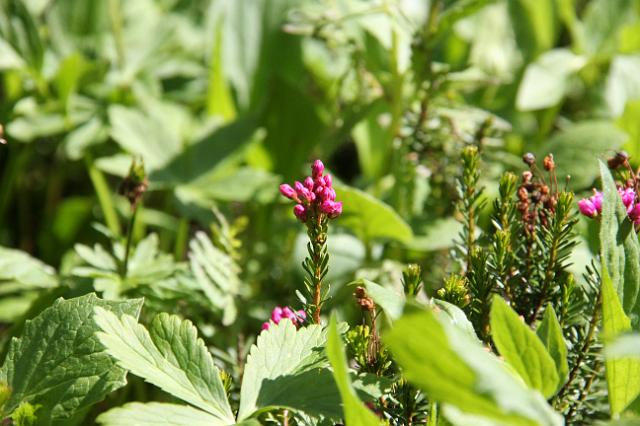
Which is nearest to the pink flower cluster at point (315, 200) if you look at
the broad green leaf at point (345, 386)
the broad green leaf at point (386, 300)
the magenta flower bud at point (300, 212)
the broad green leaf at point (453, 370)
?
the magenta flower bud at point (300, 212)

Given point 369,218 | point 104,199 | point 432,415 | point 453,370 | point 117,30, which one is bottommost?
point 104,199

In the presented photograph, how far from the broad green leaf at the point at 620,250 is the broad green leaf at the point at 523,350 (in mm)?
233

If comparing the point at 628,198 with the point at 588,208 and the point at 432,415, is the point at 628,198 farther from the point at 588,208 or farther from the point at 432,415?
the point at 432,415

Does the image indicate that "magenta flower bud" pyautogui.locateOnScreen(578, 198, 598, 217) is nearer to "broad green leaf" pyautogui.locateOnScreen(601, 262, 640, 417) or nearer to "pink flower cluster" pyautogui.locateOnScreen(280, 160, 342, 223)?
"broad green leaf" pyautogui.locateOnScreen(601, 262, 640, 417)

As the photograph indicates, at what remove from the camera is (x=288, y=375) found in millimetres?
1051

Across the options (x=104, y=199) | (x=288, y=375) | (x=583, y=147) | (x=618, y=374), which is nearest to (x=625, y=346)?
(x=618, y=374)

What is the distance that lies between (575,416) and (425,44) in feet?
3.24

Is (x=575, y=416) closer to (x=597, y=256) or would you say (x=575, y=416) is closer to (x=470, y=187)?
(x=597, y=256)

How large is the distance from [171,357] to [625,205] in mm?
731

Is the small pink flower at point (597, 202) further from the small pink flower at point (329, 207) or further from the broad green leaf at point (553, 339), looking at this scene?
the small pink flower at point (329, 207)

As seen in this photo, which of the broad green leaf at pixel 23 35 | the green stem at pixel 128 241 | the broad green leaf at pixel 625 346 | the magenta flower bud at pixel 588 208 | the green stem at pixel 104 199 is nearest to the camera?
the broad green leaf at pixel 625 346

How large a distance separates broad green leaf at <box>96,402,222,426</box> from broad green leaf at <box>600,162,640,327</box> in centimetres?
60

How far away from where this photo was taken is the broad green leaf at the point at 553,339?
986 millimetres

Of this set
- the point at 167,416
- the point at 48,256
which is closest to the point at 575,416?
the point at 167,416
